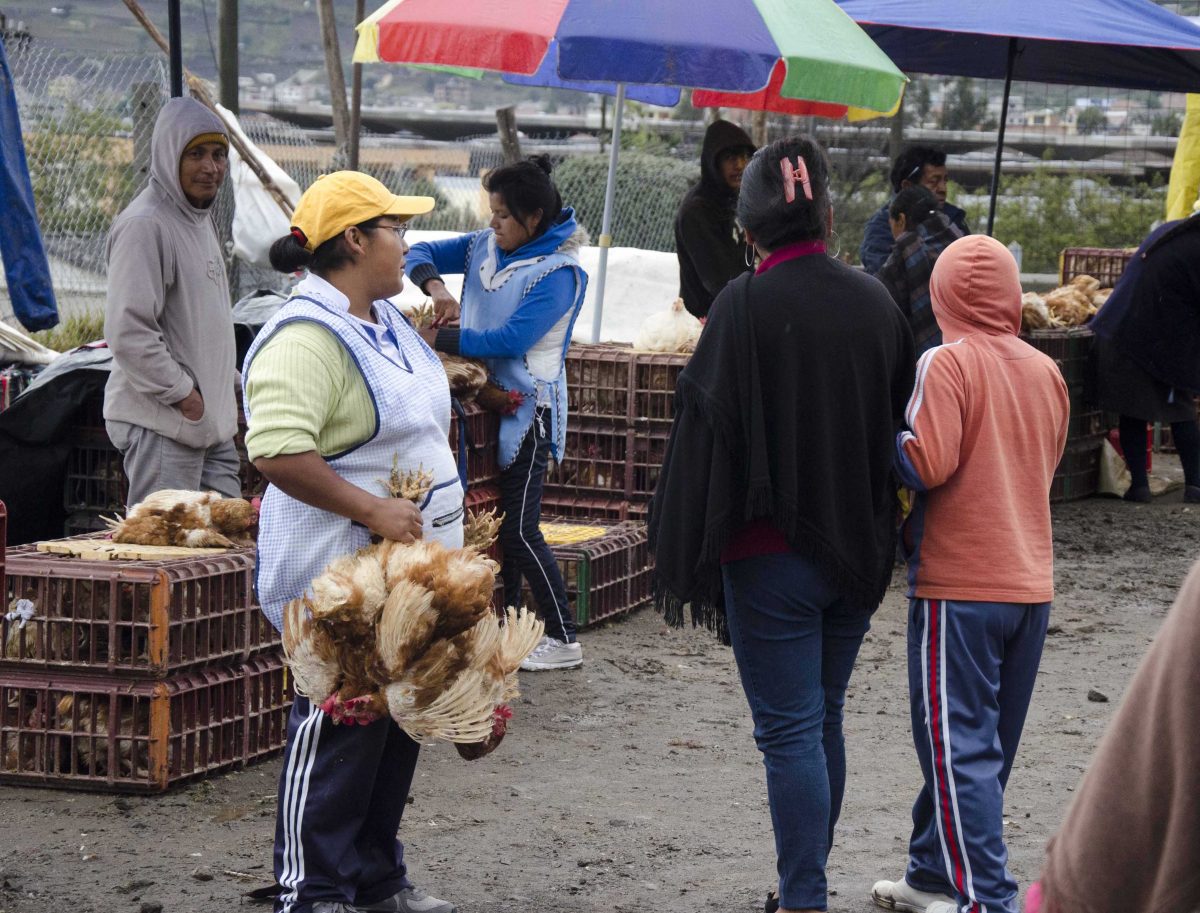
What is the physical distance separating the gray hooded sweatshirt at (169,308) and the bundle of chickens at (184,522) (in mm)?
497

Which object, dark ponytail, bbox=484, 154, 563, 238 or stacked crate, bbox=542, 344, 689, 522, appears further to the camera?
stacked crate, bbox=542, 344, 689, 522

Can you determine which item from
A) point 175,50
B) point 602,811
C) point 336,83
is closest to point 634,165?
point 336,83

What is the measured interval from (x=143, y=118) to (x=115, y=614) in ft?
18.1

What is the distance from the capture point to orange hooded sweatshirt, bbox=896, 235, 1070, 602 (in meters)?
3.73

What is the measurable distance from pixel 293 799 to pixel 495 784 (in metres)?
1.50

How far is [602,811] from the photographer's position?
4.85m

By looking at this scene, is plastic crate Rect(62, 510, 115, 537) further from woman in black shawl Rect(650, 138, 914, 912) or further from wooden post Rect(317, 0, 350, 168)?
wooden post Rect(317, 0, 350, 168)

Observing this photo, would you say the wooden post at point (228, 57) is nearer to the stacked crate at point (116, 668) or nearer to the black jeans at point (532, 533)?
the black jeans at point (532, 533)

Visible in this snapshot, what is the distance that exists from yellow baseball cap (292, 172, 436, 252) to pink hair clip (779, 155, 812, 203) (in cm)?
93

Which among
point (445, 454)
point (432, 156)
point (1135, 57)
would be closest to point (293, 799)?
point (445, 454)

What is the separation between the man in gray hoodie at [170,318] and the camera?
5418 mm

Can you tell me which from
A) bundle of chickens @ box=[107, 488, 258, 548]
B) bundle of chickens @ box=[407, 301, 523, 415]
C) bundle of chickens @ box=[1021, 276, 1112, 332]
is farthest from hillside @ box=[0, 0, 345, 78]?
bundle of chickens @ box=[107, 488, 258, 548]

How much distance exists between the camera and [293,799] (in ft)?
12.0

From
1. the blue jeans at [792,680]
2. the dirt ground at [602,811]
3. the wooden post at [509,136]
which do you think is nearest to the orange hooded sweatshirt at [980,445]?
the blue jeans at [792,680]
